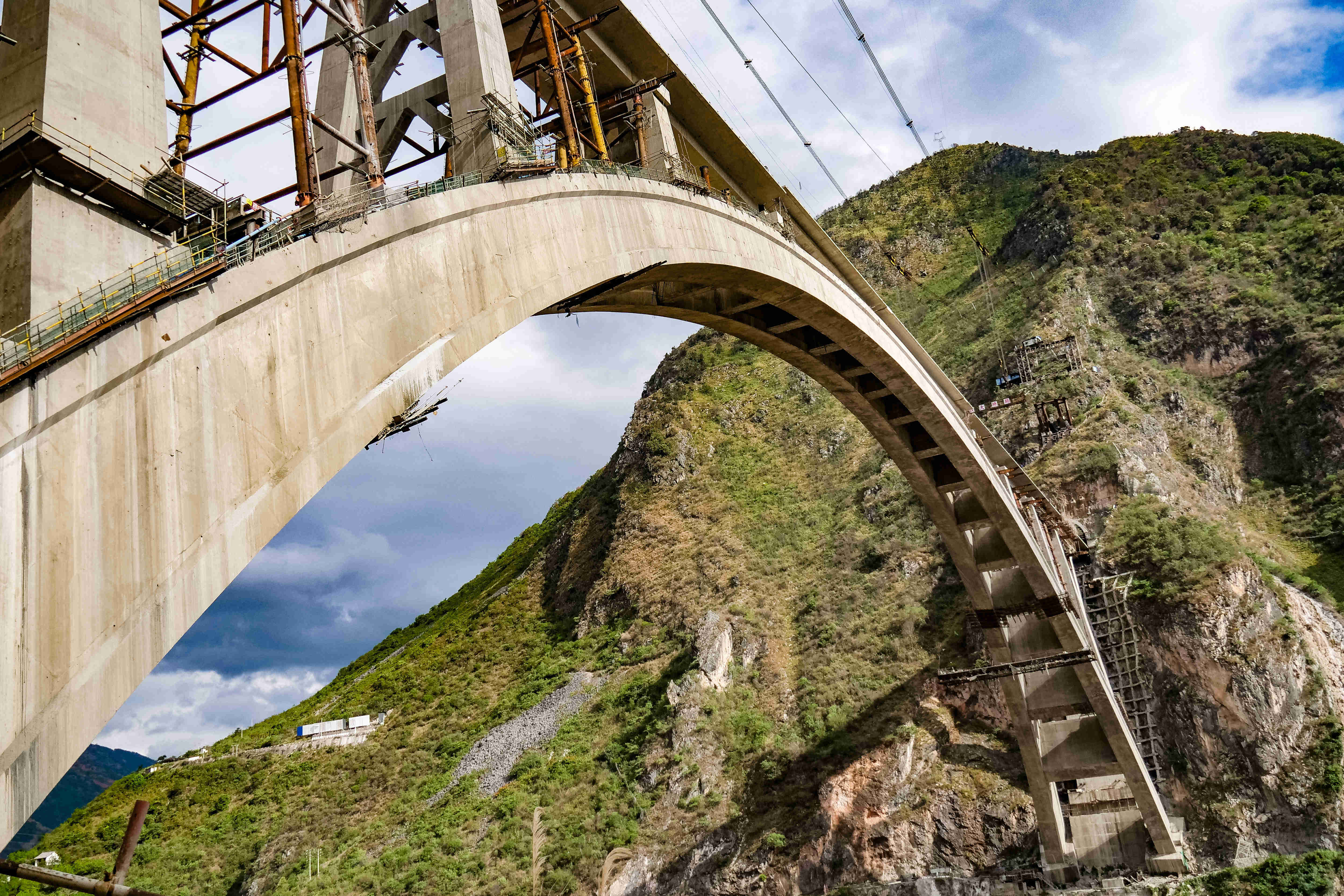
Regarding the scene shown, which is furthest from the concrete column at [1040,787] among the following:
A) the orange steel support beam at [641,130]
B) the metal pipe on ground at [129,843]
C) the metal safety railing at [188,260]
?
the metal pipe on ground at [129,843]

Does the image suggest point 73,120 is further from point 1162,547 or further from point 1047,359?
point 1047,359

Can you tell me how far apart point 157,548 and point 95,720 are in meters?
1.22

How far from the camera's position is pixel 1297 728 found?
30.6m

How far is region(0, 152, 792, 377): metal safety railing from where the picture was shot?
7.03m

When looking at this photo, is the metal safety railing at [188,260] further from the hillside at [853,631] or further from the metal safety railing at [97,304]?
the hillside at [853,631]

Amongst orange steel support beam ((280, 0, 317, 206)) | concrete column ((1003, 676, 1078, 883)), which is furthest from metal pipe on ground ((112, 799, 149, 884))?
concrete column ((1003, 676, 1078, 883))

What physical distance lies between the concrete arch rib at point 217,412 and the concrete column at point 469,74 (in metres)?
0.93

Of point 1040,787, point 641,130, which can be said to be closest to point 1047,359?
point 1040,787

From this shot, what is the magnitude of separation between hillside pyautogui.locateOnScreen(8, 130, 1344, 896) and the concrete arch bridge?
82.6 feet

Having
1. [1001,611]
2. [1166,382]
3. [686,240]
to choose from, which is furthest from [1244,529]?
[686,240]

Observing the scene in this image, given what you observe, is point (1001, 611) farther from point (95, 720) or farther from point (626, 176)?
point (95, 720)

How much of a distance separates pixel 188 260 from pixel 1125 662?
31.0m

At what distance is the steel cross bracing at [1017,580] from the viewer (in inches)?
1049

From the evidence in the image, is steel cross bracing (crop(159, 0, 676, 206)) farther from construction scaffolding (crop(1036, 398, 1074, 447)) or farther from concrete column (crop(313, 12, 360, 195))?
construction scaffolding (crop(1036, 398, 1074, 447))
